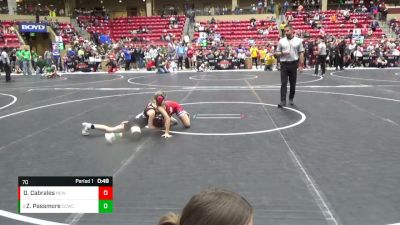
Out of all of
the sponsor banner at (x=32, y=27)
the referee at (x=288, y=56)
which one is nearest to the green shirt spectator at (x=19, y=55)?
the sponsor banner at (x=32, y=27)

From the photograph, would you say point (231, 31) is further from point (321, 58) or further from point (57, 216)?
point (57, 216)

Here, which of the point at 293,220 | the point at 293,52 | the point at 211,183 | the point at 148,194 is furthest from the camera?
the point at 293,52

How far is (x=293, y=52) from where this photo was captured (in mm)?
9570

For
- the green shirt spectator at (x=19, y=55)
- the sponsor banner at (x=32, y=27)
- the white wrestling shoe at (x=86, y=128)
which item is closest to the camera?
the white wrestling shoe at (x=86, y=128)

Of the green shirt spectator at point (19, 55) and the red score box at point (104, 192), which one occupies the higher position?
the red score box at point (104, 192)

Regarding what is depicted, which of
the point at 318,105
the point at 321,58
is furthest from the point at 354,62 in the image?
the point at 318,105

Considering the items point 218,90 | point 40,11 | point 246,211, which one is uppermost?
point 40,11

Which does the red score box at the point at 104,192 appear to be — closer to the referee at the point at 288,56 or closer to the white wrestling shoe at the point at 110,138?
the white wrestling shoe at the point at 110,138

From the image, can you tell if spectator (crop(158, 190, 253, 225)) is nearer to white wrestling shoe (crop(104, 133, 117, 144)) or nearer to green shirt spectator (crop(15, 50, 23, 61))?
white wrestling shoe (crop(104, 133, 117, 144))

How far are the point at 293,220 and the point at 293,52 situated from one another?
6497 mm

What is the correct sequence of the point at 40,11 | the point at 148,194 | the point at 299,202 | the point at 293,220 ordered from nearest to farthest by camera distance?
the point at 293,220 < the point at 299,202 < the point at 148,194 < the point at 40,11

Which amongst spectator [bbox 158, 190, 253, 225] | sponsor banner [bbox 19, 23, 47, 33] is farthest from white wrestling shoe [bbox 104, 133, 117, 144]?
sponsor banner [bbox 19, 23, 47, 33]

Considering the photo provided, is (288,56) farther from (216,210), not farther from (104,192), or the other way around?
(216,210)

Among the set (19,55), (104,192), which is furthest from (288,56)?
(19,55)
